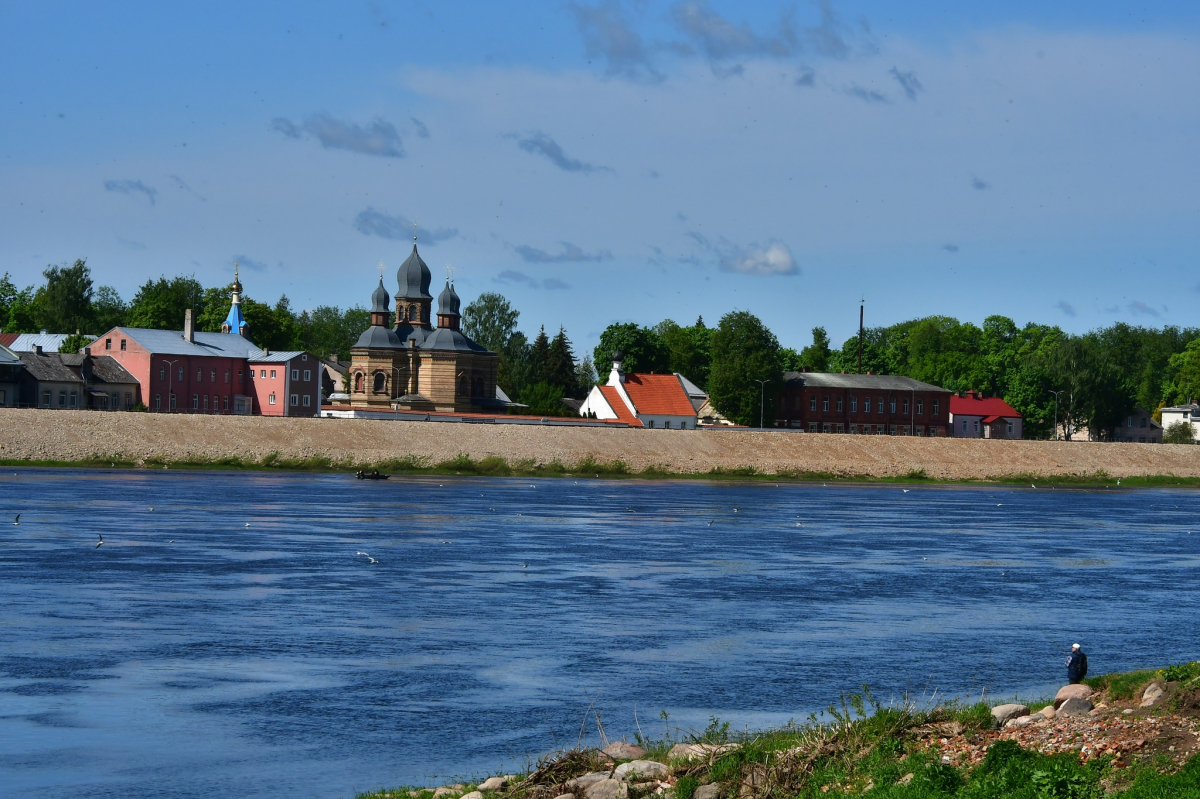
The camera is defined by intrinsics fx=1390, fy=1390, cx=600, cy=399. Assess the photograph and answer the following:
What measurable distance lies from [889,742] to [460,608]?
58.3 feet

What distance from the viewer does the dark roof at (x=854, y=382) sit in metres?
159

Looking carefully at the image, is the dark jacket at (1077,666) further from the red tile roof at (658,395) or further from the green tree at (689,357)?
the green tree at (689,357)

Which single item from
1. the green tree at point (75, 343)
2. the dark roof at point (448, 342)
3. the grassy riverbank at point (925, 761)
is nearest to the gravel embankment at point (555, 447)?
the dark roof at point (448, 342)

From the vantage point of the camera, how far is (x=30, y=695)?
22828 mm

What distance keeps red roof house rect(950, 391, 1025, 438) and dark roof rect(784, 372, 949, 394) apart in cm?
603

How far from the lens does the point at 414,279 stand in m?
161

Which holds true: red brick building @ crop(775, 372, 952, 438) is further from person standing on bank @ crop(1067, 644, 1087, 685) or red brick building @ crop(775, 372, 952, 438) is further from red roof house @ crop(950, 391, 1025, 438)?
person standing on bank @ crop(1067, 644, 1087, 685)

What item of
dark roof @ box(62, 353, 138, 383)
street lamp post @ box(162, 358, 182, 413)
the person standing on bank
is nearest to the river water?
the person standing on bank

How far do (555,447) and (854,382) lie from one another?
62.5 meters

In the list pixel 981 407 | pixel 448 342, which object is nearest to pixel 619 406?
pixel 448 342

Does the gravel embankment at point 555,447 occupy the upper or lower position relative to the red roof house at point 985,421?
lower

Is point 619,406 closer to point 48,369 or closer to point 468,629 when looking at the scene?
point 48,369

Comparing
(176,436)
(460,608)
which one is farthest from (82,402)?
(460,608)

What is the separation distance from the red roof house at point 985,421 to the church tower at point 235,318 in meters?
85.4
